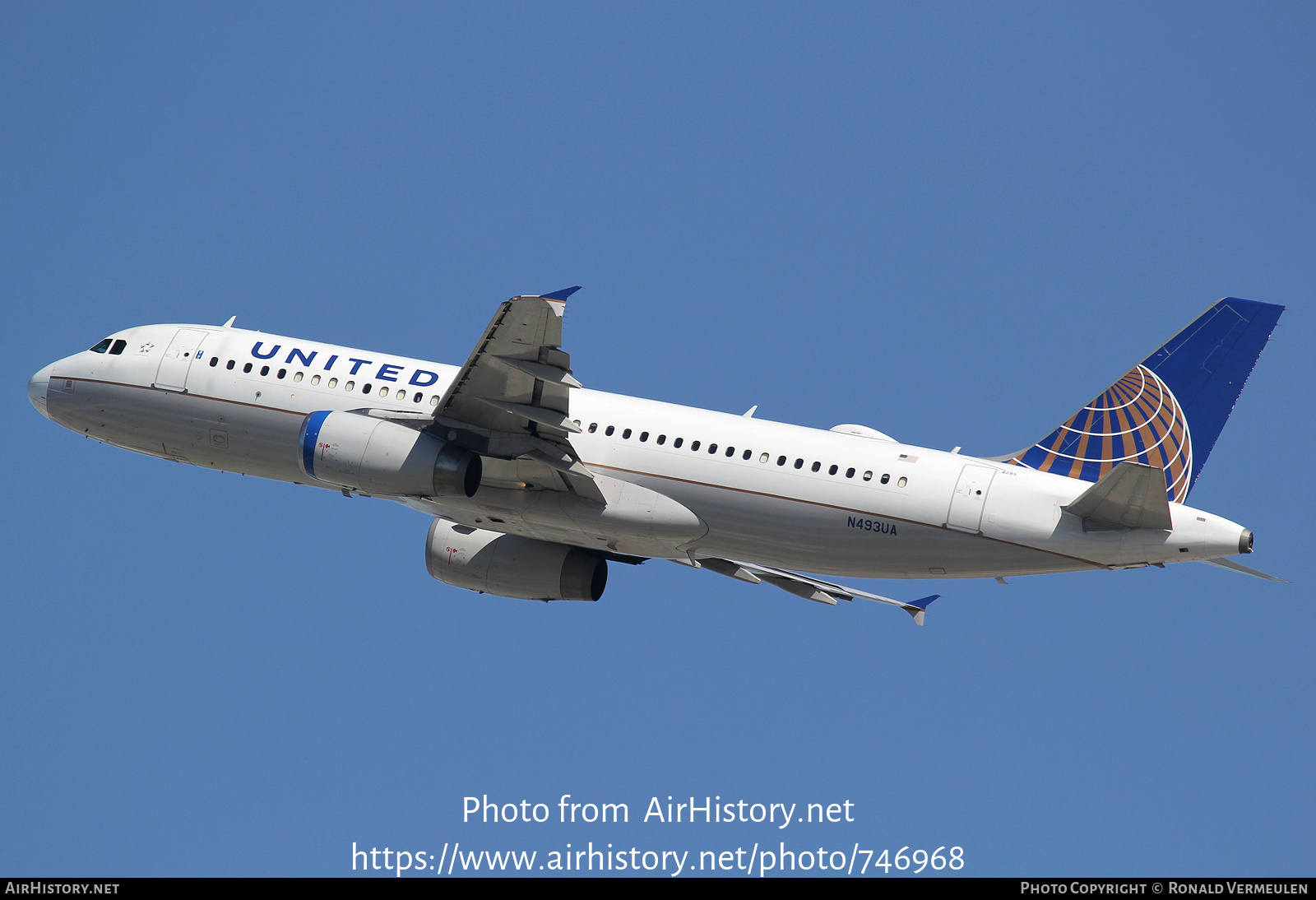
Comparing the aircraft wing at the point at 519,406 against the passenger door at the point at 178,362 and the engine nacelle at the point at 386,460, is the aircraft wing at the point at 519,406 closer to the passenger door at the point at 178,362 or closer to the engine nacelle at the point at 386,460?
the engine nacelle at the point at 386,460

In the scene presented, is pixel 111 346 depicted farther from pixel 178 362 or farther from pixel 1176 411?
pixel 1176 411

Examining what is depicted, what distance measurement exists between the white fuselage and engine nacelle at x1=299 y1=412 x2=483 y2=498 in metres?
1.15

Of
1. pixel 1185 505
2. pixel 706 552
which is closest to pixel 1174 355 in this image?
pixel 1185 505

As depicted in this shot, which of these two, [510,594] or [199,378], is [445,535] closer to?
[510,594]

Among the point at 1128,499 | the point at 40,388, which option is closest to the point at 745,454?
the point at 1128,499

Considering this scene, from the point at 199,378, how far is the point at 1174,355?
847 inches

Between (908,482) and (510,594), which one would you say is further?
(510,594)

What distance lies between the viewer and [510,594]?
1316 inches

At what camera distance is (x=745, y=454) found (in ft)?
94.4

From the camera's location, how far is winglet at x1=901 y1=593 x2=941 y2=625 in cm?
3083

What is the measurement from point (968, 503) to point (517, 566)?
11165mm

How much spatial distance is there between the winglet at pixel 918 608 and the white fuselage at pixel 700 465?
109 inches

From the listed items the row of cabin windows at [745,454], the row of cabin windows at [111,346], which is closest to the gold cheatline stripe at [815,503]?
the row of cabin windows at [745,454]
